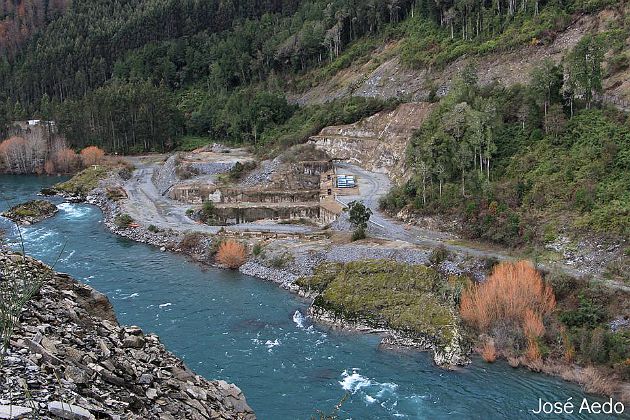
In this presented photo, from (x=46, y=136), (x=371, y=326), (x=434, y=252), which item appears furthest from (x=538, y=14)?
(x=46, y=136)

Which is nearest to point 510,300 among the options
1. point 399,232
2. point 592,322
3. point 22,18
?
point 592,322

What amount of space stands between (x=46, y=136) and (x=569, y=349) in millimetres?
92073

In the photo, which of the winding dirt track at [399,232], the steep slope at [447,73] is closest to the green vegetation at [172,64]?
the steep slope at [447,73]

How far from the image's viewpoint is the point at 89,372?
1614cm

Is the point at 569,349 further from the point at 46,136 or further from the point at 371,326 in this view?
the point at 46,136

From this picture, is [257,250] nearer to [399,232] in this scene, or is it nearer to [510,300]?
[399,232]

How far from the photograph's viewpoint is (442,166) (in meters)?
55.0

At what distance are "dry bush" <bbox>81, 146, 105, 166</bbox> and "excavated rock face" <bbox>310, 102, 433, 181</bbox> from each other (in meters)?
37.1

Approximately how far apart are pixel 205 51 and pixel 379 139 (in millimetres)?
67123

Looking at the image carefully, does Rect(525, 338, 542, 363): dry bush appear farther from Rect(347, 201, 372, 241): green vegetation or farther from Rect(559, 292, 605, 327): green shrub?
Rect(347, 201, 372, 241): green vegetation

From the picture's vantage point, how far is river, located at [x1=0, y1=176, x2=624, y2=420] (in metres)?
30.1

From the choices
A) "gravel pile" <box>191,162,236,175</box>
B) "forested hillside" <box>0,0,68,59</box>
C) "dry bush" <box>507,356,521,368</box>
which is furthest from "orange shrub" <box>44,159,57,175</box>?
"dry bush" <box>507,356,521,368</box>

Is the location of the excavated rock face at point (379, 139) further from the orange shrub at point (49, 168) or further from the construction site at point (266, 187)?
the orange shrub at point (49, 168)

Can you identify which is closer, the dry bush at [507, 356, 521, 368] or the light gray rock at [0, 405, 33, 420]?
the light gray rock at [0, 405, 33, 420]
